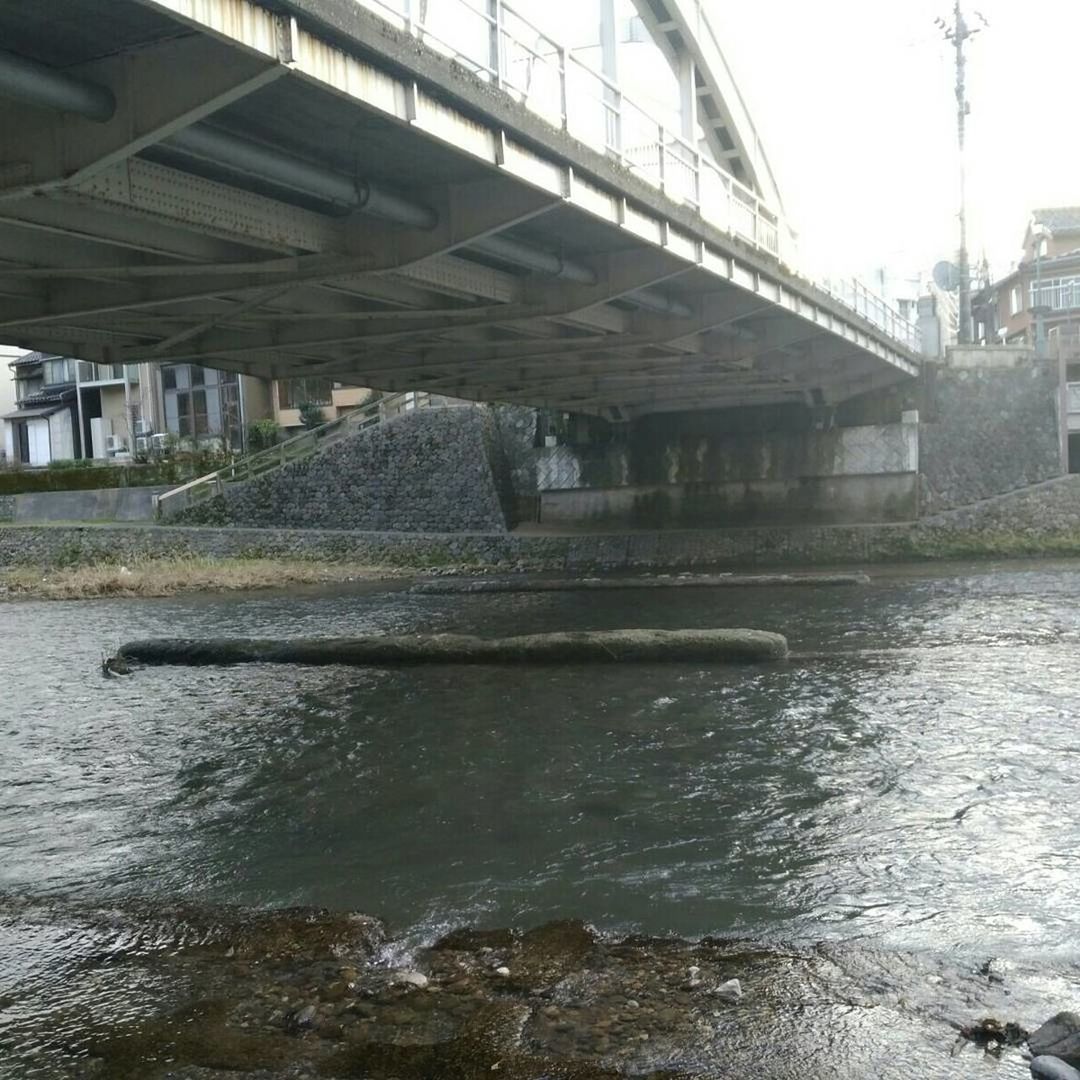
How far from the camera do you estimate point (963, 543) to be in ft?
92.9

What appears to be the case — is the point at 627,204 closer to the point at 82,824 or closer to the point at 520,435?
the point at 82,824

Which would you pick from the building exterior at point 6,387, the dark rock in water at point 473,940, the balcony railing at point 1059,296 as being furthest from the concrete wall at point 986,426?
the building exterior at point 6,387

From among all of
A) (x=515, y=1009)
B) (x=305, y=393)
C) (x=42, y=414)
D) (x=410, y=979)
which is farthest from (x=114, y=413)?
(x=515, y=1009)

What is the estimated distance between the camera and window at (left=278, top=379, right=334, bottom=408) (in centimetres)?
4903

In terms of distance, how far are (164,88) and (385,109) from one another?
1636 mm

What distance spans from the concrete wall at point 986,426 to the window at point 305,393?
2684 centimetres

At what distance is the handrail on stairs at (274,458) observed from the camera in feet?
122

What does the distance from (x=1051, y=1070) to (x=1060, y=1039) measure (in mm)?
214

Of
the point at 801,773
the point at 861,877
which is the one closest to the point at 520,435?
the point at 801,773

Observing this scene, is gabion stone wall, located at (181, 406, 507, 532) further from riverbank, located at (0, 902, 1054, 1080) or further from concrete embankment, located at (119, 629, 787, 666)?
riverbank, located at (0, 902, 1054, 1080)

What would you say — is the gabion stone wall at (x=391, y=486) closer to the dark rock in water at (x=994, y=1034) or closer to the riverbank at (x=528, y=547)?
the riverbank at (x=528, y=547)

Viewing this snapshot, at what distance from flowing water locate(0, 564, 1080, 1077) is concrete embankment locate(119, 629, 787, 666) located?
12.5 inches

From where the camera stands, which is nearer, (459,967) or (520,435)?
(459,967)

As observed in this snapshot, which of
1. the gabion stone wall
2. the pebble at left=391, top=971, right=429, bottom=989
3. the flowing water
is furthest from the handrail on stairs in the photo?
the pebble at left=391, top=971, right=429, bottom=989
